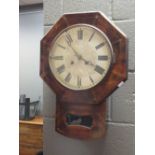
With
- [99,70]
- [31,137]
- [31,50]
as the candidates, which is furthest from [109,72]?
[31,50]

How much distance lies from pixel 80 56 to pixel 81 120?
0.91ft

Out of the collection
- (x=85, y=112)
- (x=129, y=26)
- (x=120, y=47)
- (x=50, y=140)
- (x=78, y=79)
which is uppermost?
(x=129, y=26)

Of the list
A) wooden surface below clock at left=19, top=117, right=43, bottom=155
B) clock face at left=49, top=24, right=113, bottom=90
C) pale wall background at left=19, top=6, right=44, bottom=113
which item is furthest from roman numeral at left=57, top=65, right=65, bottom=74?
pale wall background at left=19, top=6, right=44, bottom=113

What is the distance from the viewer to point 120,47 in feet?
2.86

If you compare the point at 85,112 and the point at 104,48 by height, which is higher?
the point at 104,48

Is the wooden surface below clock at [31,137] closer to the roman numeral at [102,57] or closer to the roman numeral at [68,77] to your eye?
the roman numeral at [68,77]

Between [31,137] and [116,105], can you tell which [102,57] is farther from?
[31,137]

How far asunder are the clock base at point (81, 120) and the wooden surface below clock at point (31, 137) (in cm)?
135

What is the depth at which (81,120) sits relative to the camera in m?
1.00

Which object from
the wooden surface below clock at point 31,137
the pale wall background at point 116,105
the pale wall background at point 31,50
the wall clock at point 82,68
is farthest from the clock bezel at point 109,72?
the pale wall background at point 31,50

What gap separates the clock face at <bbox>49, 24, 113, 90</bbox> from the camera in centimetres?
92
